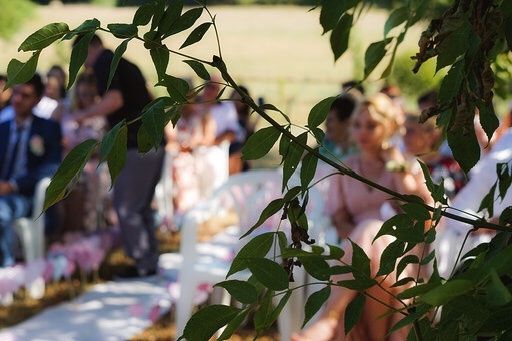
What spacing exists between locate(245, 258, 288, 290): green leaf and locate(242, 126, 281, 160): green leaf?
0.12 metres

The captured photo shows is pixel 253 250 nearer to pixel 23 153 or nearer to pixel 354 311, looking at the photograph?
pixel 354 311

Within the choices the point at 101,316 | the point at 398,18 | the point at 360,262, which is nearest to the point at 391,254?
the point at 360,262

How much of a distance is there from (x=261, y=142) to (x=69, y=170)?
200 millimetres

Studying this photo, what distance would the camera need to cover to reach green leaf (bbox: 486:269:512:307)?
0.70 m

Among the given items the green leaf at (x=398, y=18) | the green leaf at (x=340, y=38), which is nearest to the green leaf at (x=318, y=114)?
the green leaf at (x=340, y=38)

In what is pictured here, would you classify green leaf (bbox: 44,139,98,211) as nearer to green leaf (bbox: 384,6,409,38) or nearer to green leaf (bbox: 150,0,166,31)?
green leaf (bbox: 150,0,166,31)

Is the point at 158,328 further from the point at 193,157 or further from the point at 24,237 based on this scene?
the point at 193,157

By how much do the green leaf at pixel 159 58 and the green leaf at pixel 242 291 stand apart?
21cm

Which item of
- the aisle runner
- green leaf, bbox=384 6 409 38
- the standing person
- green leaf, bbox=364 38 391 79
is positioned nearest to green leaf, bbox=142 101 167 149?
green leaf, bbox=364 38 391 79

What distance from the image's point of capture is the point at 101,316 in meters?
5.98

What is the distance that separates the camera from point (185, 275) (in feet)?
16.6

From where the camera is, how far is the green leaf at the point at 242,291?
0.93 meters

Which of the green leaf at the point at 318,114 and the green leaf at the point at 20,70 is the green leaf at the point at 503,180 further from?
the green leaf at the point at 20,70

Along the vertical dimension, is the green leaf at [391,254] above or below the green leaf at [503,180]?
below
